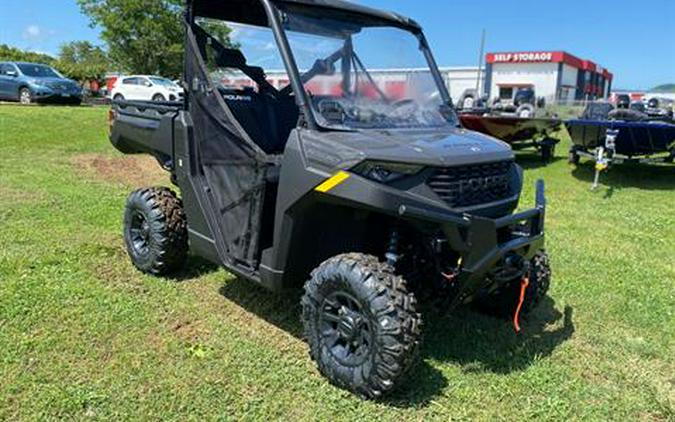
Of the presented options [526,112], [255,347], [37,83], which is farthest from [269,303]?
[37,83]

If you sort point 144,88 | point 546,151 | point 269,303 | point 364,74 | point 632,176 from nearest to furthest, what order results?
1. point 364,74
2. point 269,303
3. point 632,176
4. point 546,151
5. point 144,88

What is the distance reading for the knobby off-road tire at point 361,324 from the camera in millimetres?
2996

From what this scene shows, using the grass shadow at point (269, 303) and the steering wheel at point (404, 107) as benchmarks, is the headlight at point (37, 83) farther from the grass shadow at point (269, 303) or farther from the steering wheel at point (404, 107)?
the steering wheel at point (404, 107)

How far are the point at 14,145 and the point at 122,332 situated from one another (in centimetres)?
896

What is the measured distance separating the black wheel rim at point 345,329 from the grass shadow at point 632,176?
7.60 meters

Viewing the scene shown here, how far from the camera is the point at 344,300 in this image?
10.7ft

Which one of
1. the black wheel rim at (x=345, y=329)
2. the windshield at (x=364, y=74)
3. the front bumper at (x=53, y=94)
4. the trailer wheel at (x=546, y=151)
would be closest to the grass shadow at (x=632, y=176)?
the trailer wheel at (x=546, y=151)

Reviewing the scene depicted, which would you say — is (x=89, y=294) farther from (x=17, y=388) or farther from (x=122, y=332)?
(x=17, y=388)

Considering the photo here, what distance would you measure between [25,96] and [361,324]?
18.2 meters

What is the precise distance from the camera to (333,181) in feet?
10.0

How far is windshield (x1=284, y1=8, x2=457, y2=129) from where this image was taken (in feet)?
11.6

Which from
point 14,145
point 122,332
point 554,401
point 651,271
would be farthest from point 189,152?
point 14,145

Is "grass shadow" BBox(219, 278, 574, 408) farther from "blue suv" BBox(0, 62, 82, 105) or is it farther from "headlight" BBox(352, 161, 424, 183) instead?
"blue suv" BBox(0, 62, 82, 105)

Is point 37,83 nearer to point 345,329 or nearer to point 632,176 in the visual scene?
point 632,176
